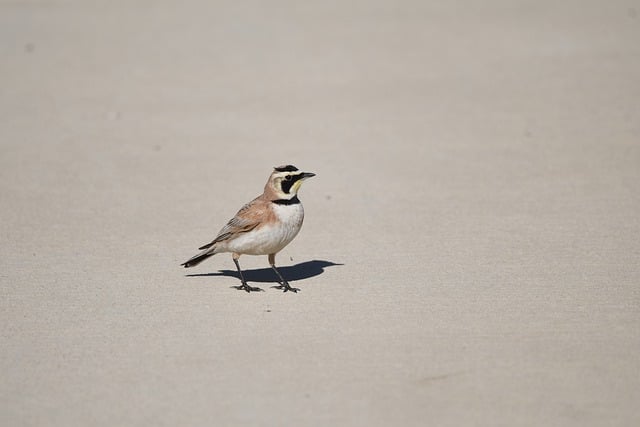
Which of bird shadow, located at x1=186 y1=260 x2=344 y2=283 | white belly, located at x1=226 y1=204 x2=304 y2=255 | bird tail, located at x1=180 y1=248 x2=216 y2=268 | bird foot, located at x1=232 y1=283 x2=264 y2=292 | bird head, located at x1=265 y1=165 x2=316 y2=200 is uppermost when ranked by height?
bird head, located at x1=265 y1=165 x2=316 y2=200

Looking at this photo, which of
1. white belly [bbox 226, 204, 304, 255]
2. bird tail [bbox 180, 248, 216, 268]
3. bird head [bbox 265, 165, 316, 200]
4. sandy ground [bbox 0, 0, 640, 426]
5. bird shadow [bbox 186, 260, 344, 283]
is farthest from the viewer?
bird shadow [bbox 186, 260, 344, 283]

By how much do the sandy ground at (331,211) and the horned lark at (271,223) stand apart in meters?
0.37

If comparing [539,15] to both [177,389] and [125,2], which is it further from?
[177,389]

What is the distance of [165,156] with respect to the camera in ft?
39.1

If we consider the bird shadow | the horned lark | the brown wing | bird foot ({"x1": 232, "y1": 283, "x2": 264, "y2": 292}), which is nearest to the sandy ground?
the bird shadow

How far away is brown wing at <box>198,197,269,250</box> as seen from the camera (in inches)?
303

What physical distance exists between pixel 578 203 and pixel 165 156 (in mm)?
5050

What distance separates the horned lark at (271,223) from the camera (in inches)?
301

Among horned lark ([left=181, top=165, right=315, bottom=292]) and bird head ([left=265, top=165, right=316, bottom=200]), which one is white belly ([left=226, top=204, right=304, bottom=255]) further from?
bird head ([left=265, top=165, right=316, bottom=200])

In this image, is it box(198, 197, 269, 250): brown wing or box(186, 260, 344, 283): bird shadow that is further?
box(186, 260, 344, 283): bird shadow

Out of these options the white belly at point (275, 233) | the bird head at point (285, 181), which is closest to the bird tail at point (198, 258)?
the white belly at point (275, 233)

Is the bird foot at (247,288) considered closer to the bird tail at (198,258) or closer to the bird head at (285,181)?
the bird tail at (198,258)

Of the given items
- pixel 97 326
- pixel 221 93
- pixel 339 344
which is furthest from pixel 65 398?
pixel 221 93

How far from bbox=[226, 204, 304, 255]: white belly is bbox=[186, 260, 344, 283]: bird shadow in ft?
1.66
